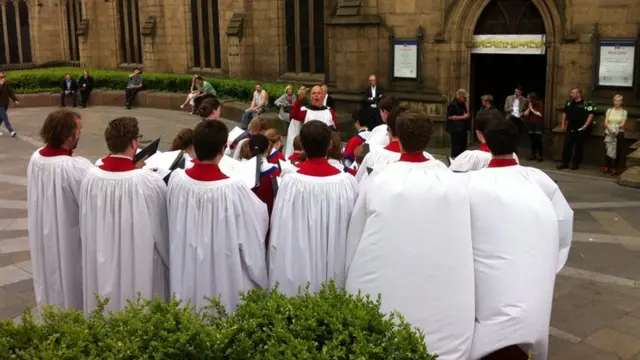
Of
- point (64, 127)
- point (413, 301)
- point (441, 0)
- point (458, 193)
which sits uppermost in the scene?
point (441, 0)

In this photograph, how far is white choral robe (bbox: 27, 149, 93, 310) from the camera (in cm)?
581

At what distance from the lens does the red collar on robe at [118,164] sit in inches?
212

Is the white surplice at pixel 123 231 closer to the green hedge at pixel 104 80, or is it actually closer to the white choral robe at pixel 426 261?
the white choral robe at pixel 426 261

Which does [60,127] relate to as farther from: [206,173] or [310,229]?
[310,229]

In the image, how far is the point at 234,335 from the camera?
3678 millimetres

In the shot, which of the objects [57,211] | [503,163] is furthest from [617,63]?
[57,211]

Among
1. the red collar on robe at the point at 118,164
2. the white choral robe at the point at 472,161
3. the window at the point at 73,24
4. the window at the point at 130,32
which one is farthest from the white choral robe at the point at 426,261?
the window at the point at 73,24

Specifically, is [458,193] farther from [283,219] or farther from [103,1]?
[103,1]

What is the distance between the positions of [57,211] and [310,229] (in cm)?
223

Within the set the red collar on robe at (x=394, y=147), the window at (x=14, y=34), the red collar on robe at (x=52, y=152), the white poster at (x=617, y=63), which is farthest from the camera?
the window at (x=14, y=34)

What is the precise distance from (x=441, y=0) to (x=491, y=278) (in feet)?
42.4

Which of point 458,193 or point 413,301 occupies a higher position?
point 458,193

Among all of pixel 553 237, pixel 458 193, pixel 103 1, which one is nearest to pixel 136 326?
pixel 458 193

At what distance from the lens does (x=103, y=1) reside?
104 feet
